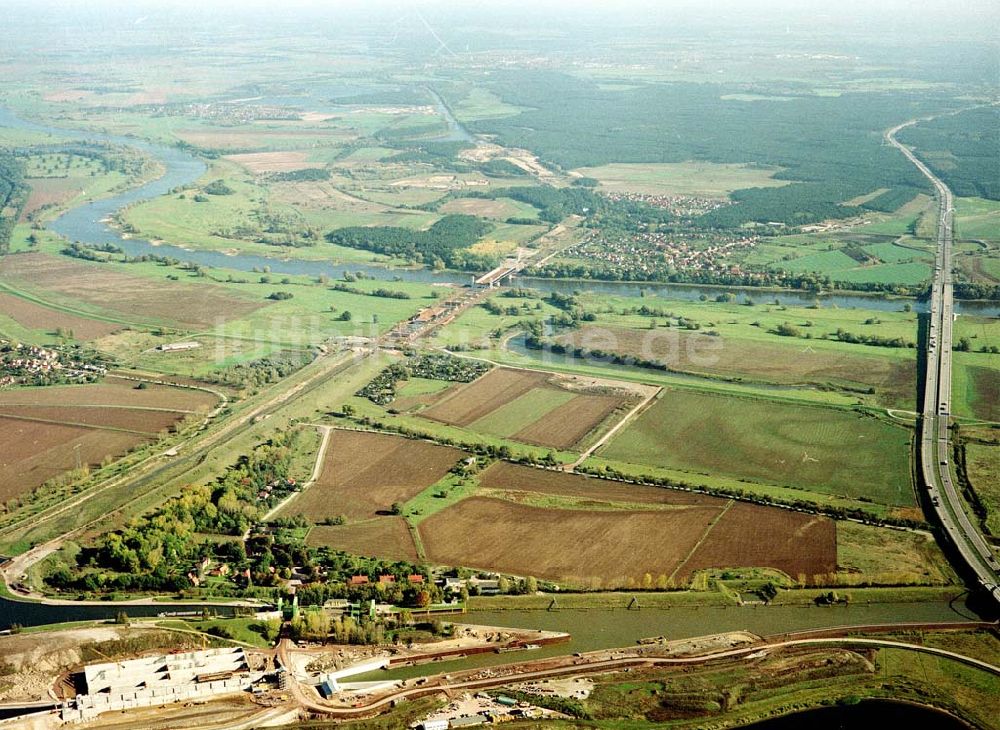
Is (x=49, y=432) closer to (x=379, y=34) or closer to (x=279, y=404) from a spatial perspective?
(x=279, y=404)

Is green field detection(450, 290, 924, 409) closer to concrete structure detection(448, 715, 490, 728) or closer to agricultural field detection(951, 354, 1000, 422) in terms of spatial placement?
agricultural field detection(951, 354, 1000, 422)

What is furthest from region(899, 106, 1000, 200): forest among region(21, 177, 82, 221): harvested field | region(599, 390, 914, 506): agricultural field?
region(21, 177, 82, 221): harvested field

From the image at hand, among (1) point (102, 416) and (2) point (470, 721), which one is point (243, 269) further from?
(2) point (470, 721)

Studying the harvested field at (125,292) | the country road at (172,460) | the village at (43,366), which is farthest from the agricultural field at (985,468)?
the harvested field at (125,292)

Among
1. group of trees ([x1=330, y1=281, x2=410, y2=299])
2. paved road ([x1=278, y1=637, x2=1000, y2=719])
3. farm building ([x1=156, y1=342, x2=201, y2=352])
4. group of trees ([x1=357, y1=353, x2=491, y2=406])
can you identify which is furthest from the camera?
group of trees ([x1=330, y1=281, x2=410, y2=299])

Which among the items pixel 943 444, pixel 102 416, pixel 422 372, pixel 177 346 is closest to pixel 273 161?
pixel 177 346

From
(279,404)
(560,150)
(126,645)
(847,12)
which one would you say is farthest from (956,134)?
(126,645)
